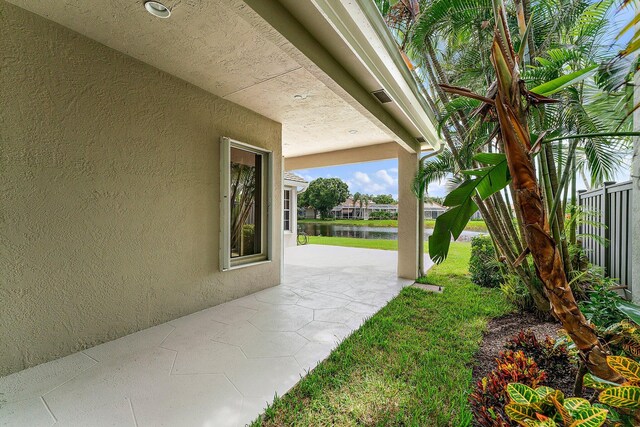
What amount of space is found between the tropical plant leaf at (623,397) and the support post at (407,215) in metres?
5.32

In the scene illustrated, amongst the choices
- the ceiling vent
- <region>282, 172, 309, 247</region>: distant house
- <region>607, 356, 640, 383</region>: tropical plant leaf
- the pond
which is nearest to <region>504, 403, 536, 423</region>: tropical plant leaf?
<region>607, 356, 640, 383</region>: tropical plant leaf

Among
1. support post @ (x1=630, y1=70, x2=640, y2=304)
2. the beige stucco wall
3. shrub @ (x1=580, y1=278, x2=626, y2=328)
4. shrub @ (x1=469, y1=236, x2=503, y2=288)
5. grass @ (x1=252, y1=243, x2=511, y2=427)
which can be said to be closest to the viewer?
grass @ (x1=252, y1=243, x2=511, y2=427)

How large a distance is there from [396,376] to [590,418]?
1734 mm

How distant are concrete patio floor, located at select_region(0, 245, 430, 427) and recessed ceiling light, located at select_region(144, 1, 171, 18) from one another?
3.58 m

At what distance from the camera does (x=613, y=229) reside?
12.3 ft

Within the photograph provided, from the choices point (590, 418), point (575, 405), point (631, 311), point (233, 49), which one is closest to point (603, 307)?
point (631, 311)

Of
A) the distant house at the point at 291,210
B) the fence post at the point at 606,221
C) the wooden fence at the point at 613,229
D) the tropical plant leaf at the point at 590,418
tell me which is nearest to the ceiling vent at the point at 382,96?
the wooden fence at the point at 613,229

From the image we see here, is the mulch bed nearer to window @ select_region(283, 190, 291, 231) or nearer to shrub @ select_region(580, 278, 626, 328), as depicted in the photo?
shrub @ select_region(580, 278, 626, 328)

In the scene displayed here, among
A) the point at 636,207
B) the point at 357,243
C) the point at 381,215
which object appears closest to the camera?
the point at 636,207

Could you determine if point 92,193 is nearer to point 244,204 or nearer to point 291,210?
point 244,204

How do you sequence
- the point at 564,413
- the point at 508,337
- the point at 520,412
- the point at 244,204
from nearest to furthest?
the point at 564,413 → the point at 520,412 → the point at 508,337 → the point at 244,204

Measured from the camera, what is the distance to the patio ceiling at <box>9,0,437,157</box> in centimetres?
248

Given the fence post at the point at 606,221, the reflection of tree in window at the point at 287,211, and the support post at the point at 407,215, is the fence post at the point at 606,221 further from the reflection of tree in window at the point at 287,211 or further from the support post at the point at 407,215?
the reflection of tree in window at the point at 287,211

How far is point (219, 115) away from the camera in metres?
4.49
